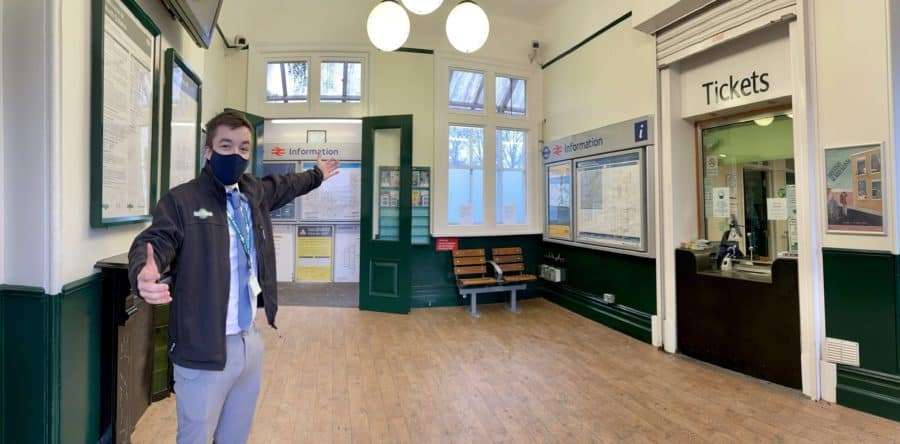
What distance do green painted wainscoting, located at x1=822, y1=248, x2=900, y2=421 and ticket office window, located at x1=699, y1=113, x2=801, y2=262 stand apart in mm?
462

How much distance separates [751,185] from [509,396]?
9.21ft

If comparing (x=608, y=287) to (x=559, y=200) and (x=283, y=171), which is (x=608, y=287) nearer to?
(x=559, y=200)

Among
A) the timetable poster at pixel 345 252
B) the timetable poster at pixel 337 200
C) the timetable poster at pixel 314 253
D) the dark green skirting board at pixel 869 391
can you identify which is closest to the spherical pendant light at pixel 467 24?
the dark green skirting board at pixel 869 391

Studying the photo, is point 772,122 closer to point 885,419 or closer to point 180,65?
point 885,419

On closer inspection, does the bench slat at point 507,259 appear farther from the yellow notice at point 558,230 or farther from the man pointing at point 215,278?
the man pointing at point 215,278

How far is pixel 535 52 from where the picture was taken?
19.0 feet

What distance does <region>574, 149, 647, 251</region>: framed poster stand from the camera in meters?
4.11

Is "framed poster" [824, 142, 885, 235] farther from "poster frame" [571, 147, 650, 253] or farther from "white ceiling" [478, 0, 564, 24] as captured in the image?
"white ceiling" [478, 0, 564, 24]

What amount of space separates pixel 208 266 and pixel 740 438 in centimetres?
291

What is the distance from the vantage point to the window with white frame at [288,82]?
18.0 ft

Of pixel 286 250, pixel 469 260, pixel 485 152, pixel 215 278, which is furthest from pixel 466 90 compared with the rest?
pixel 215 278

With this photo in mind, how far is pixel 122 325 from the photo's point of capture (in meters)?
1.95

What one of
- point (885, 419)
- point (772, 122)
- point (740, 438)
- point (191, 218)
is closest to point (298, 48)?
point (191, 218)

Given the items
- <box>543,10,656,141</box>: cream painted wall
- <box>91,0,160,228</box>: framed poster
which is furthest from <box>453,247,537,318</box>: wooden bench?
<box>91,0,160,228</box>: framed poster
